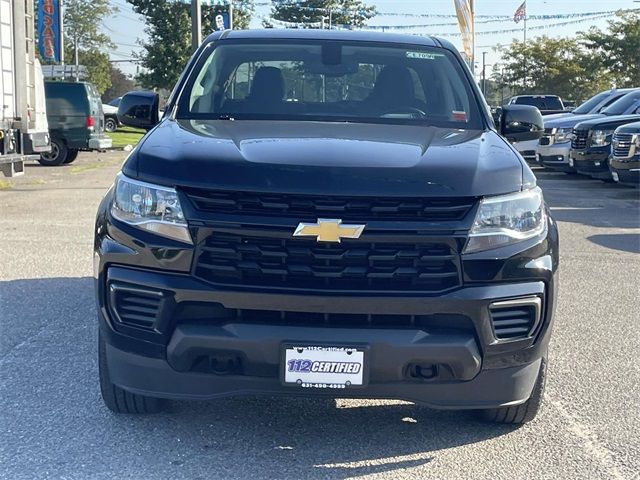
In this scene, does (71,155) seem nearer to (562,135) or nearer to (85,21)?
(562,135)

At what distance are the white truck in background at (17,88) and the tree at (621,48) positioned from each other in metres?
41.3

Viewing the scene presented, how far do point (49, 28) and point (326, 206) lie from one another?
26669mm

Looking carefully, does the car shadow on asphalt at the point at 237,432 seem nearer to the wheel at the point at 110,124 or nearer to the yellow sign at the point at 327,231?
the yellow sign at the point at 327,231

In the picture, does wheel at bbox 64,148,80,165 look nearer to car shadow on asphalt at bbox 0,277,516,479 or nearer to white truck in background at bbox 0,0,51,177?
white truck in background at bbox 0,0,51,177

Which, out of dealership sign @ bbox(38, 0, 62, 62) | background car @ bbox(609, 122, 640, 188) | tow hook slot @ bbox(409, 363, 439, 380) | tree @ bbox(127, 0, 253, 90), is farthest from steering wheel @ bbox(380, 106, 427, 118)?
tree @ bbox(127, 0, 253, 90)

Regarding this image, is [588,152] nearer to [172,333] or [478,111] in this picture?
[478,111]

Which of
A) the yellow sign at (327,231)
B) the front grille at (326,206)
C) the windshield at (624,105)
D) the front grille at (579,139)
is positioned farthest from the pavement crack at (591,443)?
the windshield at (624,105)

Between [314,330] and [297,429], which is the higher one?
Result: [314,330]

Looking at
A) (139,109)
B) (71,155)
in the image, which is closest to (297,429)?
(139,109)

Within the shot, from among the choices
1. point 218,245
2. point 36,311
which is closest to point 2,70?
point 36,311

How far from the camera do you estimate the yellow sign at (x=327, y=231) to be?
A: 3.24 metres

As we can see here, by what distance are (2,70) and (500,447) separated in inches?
403

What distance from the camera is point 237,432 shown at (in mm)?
3928

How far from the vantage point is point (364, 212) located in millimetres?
3299
